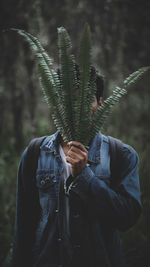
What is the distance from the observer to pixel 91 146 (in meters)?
1.48

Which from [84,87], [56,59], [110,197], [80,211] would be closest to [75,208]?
[80,211]

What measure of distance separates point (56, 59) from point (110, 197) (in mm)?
1009

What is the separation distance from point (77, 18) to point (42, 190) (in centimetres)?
425

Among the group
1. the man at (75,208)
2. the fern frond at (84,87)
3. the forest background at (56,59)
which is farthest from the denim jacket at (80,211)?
the forest background at (56,59)

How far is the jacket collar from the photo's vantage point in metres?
1.44

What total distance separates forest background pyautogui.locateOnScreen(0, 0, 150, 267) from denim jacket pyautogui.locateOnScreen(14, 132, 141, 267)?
71cm

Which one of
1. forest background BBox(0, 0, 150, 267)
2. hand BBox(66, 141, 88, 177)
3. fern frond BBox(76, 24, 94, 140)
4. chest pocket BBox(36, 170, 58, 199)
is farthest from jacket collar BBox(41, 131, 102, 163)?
forest background BBox(0, 0, 150, 267)

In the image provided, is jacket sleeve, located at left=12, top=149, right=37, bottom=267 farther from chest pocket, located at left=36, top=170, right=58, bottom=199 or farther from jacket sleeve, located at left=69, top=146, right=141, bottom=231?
jacket sleeve, located at left=69, top=146, right=141, bottom=231

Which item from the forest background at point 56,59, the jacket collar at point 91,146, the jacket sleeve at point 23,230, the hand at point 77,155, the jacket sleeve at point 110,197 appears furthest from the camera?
the forest background at point 56,59

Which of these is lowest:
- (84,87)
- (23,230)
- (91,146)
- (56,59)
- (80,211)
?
(23,230)

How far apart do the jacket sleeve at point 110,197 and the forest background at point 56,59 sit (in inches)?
32.3

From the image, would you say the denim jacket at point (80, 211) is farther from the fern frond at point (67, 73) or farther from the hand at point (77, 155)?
the fern frond at point (67, 73)

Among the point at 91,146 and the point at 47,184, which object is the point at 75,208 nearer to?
the point at 47,184

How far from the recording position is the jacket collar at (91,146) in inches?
56.6
